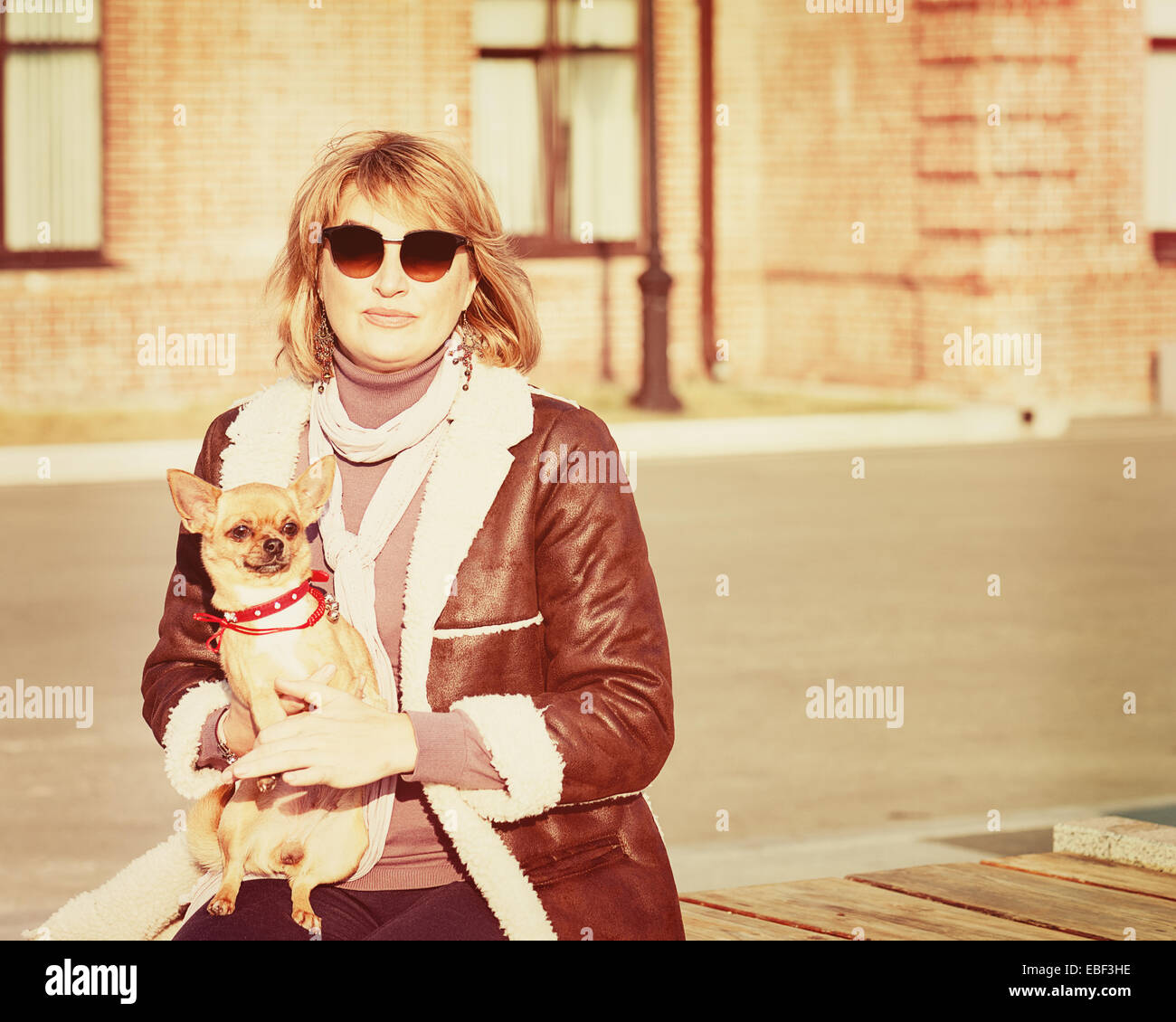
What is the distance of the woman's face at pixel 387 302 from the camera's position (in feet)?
11.9

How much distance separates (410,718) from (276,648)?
0.76ft

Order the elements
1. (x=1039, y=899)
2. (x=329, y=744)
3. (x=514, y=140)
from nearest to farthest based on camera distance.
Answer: (x=329, y=744) → (x=1039, y=899) → (x=514, y=140)

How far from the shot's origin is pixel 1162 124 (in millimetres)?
24656

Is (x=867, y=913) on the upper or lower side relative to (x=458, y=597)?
lower

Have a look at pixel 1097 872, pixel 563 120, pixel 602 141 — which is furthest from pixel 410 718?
pixel 602 141

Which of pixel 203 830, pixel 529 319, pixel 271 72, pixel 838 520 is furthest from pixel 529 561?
pixel 271 72

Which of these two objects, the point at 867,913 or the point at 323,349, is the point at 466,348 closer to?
the point at 323,349

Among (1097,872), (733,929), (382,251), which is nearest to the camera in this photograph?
(382,251)

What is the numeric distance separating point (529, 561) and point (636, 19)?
74.4 feet

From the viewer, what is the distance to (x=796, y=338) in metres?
25.8

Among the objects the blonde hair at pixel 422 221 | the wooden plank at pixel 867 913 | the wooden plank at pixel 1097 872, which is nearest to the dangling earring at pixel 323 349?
the blonde hair at pixel 422 221

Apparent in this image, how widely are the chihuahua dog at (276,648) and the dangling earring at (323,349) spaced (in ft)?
1.22

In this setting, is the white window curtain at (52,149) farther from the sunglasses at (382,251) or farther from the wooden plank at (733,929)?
the sunglasses at (382,251)

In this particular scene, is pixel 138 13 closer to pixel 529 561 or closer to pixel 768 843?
pixel 768 843
